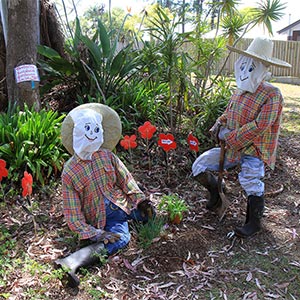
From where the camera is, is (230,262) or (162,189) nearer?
(230,262)

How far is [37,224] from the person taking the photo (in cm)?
335

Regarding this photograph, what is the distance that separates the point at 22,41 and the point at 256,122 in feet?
Result: 9.28

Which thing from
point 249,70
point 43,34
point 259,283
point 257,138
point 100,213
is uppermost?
point 43,34

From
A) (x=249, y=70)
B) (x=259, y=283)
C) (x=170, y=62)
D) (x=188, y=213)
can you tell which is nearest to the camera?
(x=259, y=283)

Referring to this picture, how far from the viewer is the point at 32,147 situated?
3943 mm

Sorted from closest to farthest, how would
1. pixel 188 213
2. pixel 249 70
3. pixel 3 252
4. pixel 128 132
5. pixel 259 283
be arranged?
1. pixel 259 283
2. pixel 3 252
3. pixel 249 70
4. pixel 188 213
5. pixel 128 132

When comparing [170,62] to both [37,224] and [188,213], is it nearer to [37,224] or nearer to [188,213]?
[188,213]

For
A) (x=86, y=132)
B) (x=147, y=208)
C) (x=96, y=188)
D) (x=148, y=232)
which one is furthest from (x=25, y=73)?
(x=148, y=232)

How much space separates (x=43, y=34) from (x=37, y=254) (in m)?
4.47

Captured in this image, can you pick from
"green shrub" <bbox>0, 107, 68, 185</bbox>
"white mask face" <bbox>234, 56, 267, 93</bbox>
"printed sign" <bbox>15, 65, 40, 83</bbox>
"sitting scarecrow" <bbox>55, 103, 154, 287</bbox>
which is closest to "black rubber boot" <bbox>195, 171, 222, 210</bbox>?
"sitting scarecrow" <bbox>55, 103, 154, 287</bbox>

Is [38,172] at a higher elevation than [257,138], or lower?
lower

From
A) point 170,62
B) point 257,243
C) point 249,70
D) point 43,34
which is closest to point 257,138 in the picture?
point 249,70

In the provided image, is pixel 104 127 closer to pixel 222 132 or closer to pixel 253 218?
pixel 222 132

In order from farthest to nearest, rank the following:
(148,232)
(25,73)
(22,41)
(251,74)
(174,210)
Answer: (22,41)
(25,73)
(174,210)
(251,74)
(148,232)
